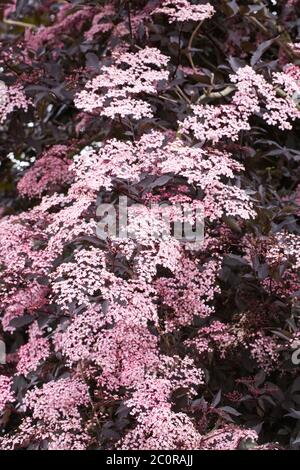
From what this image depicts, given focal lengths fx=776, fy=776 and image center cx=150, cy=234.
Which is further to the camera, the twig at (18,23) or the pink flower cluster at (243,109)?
the twig at (18,23)

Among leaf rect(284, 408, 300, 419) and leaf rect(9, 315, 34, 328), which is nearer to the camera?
leaf rect(284, 408, 300, 419)

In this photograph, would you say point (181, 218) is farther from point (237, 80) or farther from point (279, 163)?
point (279, 163)

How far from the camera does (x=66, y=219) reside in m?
2.21

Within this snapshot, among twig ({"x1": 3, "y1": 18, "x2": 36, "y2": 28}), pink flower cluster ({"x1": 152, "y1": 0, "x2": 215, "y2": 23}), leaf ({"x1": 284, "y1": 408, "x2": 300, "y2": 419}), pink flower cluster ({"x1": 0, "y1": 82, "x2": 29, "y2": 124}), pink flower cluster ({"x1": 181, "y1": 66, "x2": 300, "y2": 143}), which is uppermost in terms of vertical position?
pink flower cluster ({"x1": 152, "y1": 0, "x2": 215, "y2": 23})

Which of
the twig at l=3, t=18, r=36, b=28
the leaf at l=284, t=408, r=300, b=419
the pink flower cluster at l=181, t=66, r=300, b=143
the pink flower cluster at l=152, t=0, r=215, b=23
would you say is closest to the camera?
the leaf at l=284, t=408, r=300, b=419

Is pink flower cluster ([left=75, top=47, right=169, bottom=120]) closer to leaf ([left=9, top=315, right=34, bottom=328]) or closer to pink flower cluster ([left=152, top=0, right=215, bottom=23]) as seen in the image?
pink flower cluster ([left=152, top=0, right=215, bottom=23])

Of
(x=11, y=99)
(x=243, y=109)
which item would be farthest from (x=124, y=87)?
(x=11, y=99)

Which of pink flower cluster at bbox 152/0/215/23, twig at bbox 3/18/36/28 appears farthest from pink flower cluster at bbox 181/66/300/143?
twig at bbox 3/18/36/28

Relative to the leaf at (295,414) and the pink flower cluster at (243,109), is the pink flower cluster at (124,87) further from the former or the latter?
the leaf at (295,414)

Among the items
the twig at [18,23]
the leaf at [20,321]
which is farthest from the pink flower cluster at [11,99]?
the twig at [18,23]

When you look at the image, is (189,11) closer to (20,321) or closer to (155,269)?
(155,269)

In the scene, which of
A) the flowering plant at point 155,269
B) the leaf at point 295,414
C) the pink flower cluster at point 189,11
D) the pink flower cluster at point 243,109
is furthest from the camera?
the pink flower cluster at point 189,11

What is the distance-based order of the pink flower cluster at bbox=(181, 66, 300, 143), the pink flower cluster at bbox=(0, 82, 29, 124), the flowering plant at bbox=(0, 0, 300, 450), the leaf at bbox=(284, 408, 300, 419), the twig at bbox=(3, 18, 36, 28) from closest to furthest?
1. the flowering plant at bbox=(0, 0, 300, 450)
2. the leaf at bbox=(284, 408, 300, 419)
3. the pink flower cluster at bbox=(181, 66, 300, 143)
4. the pink flower cluster at bbox=(0, 82, 29, 124)
5. the twig at bbox=(3, 18, 36, 28)

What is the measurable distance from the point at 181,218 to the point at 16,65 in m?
1.12
